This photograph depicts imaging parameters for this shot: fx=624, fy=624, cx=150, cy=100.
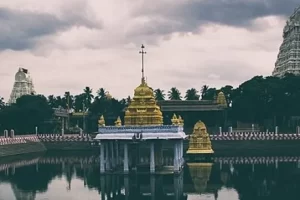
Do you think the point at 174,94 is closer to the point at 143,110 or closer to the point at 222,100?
the point at 222,100

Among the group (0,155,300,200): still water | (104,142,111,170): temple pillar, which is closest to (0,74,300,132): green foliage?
(0,155,300,200): still water

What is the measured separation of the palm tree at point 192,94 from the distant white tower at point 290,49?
16.3 metres

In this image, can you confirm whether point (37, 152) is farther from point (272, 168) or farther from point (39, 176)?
point (272, 168)

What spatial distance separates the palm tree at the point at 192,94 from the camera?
125125mm

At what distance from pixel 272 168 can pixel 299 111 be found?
114ft

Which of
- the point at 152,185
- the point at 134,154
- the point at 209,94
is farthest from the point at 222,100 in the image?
the point at 152,185

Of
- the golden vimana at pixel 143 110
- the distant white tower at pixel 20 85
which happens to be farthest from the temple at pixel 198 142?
the distant white tower at pixel 20 85

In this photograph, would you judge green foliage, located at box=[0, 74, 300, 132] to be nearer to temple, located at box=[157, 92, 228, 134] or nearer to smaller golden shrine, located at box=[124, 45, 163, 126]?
temple, located at box=[157, 92, 228, 134]

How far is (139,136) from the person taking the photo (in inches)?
1969

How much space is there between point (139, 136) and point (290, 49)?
70642 millimetres

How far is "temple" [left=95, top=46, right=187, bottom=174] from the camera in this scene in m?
Answer: 50.4

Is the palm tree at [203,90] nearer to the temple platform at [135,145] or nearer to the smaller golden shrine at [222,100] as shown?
the smaller golden shrine at [222,100]

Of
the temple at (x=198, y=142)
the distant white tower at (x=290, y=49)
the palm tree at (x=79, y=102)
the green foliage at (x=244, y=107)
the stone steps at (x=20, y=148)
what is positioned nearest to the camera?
the temple at (x=198, y=142)

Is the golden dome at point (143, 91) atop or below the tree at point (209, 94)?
below
